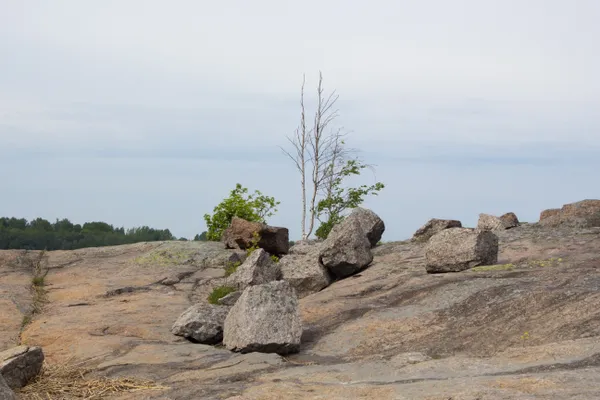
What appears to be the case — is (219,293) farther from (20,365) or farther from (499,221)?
(499,221)

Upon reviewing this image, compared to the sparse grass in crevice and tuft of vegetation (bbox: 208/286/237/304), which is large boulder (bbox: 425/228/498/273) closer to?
tuft of vegetation (bbox: 208/286/237/304)

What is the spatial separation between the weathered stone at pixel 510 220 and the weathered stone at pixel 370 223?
423 cm

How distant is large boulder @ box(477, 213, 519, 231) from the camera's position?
21.3 metres

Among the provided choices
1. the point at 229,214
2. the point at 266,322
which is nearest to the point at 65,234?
the point at 229,214

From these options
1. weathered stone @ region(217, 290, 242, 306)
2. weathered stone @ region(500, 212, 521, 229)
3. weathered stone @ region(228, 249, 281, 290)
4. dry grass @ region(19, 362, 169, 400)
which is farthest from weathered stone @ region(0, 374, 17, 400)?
weathered stone @ region(500, 212, 521, 229)

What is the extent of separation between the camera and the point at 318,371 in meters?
9.12

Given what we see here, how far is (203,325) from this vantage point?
12195 mm

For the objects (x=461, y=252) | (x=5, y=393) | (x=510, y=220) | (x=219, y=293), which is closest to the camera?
(x=5, y=393)

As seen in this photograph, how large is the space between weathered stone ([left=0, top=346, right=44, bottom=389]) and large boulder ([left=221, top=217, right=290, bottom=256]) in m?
11.5

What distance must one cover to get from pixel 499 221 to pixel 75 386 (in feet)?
48.6

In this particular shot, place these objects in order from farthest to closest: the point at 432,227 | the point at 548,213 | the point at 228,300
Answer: the point at 548,213 → the point at 432,227 → the point at 228,300

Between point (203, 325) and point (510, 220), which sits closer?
point (203, 325)

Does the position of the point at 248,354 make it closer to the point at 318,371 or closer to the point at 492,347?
the point at 318,371

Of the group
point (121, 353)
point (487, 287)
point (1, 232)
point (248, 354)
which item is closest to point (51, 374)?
point (121, 353)
